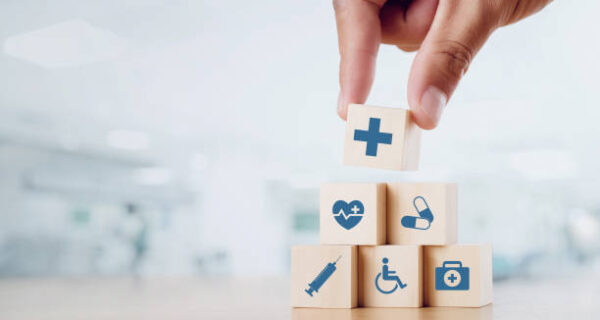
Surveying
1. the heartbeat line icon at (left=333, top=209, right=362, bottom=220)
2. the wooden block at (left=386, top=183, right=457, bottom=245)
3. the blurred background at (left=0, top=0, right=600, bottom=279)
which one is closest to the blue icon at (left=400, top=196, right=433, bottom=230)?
the wooden block at (left=386, top=183, right=457, bottom=245)

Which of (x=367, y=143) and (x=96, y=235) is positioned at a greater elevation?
(x=367, y=143)

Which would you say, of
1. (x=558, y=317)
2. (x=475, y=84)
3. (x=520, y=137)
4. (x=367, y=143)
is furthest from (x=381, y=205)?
(x=520, y=137)

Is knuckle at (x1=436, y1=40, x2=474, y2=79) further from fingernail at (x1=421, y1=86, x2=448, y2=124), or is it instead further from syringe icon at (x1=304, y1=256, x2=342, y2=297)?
syringe icon at (x1=304, y1=256, x2=342, y2=297)

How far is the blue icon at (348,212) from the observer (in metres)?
1.16

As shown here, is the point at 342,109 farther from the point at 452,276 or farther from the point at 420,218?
the point at 452,276

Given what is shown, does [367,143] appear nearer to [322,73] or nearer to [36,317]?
[36,317]

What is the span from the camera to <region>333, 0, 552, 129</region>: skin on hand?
114 cm

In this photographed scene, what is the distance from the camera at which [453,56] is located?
3.78 feet

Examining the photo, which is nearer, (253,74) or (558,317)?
(558,317)

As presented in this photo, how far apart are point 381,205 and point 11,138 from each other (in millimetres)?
3536

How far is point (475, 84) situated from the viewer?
4129 mm

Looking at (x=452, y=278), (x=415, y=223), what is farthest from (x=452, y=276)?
(x=415, y=223)

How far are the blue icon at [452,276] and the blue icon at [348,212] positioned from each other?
0.19 metres

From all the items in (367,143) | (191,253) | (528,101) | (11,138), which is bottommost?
(191,253)
